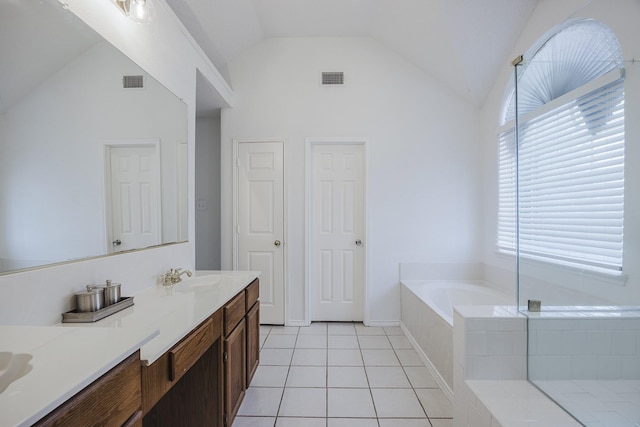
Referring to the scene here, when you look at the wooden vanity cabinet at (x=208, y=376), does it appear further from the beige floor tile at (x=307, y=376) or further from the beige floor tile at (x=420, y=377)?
the beige floor tile at (x=420, y=377)

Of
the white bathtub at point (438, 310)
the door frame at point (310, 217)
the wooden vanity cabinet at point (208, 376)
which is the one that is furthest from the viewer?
the door frame at point (310, 217)

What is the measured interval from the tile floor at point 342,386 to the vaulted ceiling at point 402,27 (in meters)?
2.71

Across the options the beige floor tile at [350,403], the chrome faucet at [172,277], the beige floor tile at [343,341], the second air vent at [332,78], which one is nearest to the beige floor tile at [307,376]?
the beige floor tile at [350,403]

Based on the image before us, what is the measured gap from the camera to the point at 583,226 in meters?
1.30

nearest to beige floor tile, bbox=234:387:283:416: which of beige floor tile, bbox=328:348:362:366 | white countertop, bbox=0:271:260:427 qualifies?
beige floor tile, bbox=328:348:362:366

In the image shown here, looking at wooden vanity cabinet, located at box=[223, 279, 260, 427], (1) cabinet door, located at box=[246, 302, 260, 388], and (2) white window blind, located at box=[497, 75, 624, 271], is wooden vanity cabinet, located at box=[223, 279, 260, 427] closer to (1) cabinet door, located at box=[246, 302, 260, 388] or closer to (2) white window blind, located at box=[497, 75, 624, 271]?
(1) cabinet door, located at box=[246, 302, 260, 388]

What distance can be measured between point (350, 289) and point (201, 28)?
2907 millimetres

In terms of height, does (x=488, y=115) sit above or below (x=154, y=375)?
above

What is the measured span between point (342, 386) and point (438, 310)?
90cm

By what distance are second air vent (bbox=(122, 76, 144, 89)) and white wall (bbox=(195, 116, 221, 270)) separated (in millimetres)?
1892

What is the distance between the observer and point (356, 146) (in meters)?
3.07

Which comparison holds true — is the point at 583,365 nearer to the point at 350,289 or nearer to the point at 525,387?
the point at 525,387

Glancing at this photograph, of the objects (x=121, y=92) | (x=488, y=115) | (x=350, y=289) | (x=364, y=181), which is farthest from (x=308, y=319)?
(x=488, y=115)

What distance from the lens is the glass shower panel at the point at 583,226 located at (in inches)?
44.6
